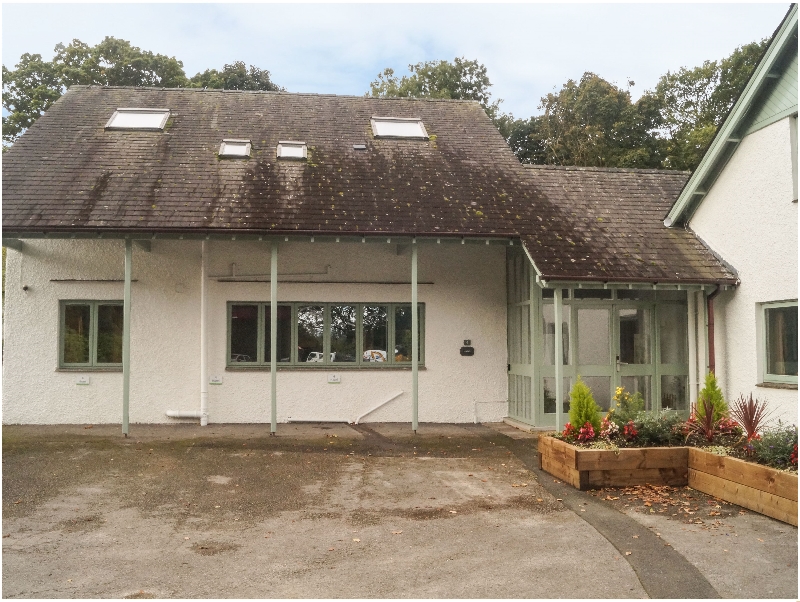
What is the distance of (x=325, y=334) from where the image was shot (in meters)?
13.9

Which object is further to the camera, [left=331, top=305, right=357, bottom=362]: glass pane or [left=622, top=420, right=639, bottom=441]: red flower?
[left=331, top=305, right=357, bottom=362]: glass pane

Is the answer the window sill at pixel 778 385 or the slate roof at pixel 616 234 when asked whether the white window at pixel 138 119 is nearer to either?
the slate roof at pixel 616 234

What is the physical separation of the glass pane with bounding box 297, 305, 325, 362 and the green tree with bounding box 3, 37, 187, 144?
70.9 ft

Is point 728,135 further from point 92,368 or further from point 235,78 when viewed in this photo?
point 235,78

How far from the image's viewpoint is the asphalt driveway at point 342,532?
544 centimetres

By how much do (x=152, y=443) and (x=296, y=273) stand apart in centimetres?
418

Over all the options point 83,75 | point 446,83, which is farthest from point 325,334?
point 446,83

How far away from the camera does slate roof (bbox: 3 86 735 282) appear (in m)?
12.0

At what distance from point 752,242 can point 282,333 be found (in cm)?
830

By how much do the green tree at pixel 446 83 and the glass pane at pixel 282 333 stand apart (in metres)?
24.1

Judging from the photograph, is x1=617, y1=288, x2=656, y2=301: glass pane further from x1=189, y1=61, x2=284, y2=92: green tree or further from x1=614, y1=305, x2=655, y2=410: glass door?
x1=189, y1=61, x2=284, y2=92: green tree

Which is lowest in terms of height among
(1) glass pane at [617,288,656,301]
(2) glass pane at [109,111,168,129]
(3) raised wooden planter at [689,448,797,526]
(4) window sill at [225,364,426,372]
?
(3) raised wooden planter at [689,448,797,526]

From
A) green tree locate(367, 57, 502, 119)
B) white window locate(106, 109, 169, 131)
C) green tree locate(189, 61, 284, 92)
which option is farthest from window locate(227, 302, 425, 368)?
green tree locate(367, 57, 502, 119)

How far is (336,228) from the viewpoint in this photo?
39.0 feet
